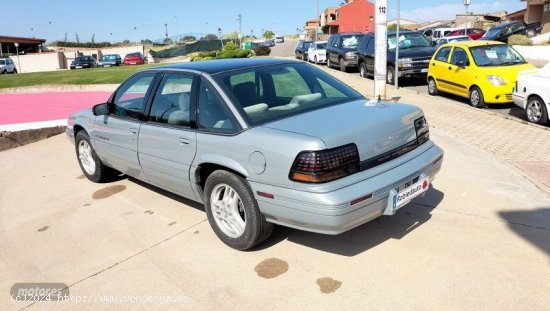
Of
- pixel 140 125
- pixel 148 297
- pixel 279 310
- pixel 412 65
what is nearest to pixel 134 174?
pixel 140 125

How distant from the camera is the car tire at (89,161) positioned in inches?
233

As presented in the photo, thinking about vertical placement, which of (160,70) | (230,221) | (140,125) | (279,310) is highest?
(160,70)

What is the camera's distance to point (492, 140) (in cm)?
732

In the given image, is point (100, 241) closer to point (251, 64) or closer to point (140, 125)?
point (140, 125)

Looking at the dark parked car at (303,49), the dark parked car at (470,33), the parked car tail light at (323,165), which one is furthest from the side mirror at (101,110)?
the dark parked car at (470,33)

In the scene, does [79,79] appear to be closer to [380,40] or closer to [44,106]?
[44,106]

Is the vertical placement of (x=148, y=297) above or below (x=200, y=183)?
below

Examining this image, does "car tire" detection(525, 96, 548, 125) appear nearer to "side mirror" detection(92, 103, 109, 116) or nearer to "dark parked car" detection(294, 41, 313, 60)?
"side mirror" detection(92, 103, 109, 116)

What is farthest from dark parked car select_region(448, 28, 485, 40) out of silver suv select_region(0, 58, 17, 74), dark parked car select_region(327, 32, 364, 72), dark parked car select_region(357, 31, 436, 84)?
silver suv select_region(0, 58, 17, 74)

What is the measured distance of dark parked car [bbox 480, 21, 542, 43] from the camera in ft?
90.6

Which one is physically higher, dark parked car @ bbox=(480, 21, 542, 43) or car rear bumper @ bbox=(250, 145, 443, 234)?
dark parked car @ bbox=(480, 21, 542, 43)

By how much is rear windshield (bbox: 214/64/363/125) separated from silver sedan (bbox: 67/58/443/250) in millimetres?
11

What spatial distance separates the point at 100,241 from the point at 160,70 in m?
1.77

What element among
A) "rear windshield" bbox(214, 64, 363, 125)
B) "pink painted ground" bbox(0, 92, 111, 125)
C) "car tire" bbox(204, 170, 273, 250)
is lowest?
"car tire" bbox(204, 170, 273, 250)
